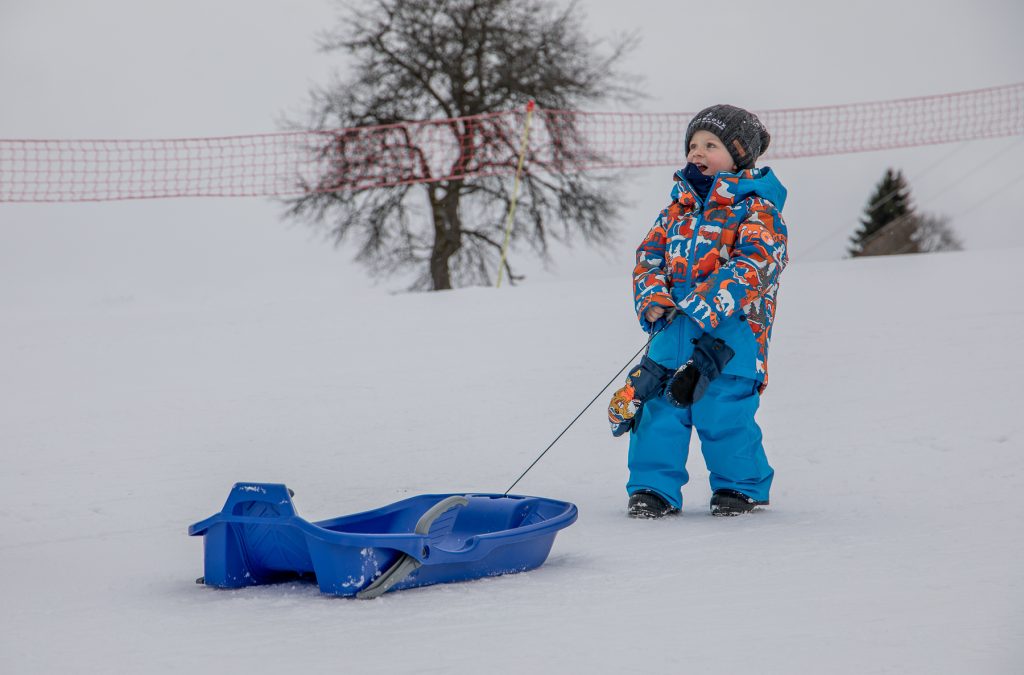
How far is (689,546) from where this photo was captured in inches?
133

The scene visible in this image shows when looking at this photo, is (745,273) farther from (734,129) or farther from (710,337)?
(734,129)

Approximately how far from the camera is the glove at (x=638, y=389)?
12.8 ft

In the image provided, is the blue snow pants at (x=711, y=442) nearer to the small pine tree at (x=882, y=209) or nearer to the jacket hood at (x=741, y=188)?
the jacket hood at (x=741, y=188)

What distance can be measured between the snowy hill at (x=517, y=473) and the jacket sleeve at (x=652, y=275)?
0.76 meters

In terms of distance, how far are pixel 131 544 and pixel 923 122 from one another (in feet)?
42.8

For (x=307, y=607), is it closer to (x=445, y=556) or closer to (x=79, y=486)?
(x=445, y=556)

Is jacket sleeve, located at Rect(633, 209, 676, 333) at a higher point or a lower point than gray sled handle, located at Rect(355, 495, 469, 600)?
higher

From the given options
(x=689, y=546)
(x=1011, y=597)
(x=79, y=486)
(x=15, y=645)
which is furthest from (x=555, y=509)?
(x=79, y=486)

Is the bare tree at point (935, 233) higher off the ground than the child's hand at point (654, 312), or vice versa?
the bare tree at point (935, 233)

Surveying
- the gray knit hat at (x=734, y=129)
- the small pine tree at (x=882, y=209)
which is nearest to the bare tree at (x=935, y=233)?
the small pine tree at (x=882, y=209)

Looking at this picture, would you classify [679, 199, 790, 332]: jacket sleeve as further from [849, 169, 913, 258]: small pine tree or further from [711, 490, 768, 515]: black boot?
[849, 169, 913, 258]: small pine tree

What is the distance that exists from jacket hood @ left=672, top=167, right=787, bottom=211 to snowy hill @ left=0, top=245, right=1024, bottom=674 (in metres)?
1.13

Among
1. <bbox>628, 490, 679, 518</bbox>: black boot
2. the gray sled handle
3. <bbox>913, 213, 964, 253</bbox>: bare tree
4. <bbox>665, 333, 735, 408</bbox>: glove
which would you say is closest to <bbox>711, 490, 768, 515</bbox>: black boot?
<bbox>628, 490, 679, 518</bbox>: black boot

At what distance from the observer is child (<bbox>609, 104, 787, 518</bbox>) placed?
3830mm
